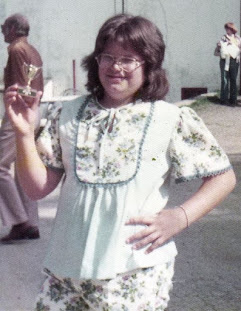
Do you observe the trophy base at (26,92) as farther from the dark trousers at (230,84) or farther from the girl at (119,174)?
the dark trousers at (230,84)

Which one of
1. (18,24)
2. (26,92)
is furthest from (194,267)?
(26,92)

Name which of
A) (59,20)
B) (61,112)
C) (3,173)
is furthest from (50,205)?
(59,20)

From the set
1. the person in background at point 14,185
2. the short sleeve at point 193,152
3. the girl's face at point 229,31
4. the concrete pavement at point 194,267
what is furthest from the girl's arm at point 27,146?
the girl's face at point 229,31

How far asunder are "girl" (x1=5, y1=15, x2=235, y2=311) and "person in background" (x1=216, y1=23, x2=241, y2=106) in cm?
1383

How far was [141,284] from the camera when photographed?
2.56 metres

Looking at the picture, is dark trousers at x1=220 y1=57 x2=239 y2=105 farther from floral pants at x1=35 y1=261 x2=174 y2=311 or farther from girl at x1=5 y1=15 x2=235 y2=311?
floral pants at x1=35 y1=261 x2=174 y2=311

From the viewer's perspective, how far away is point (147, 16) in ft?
60.6

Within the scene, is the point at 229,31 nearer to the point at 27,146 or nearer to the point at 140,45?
the point at 140,45

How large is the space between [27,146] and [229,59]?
14252 mm

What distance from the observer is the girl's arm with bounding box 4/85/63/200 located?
2543 millimetres

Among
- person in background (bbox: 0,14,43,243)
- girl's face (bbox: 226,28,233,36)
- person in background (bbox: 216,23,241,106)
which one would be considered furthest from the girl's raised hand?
girl's face (bbox: 226,28,233,36)

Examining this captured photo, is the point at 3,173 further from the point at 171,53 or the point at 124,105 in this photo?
the point at 171,53

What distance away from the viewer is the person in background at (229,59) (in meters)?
16.4

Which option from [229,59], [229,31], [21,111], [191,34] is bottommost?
[191,34]
